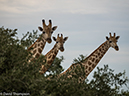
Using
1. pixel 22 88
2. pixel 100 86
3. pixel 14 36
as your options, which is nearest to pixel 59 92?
pixel 22 88

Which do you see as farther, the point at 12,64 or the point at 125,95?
the point at 125,95

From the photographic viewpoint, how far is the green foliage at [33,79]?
31.6ft

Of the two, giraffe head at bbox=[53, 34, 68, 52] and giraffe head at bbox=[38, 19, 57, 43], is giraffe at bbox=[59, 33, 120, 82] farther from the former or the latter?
giraffe head at bbox=[38, 19, 57, 43]

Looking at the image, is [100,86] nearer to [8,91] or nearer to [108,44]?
[8,91]

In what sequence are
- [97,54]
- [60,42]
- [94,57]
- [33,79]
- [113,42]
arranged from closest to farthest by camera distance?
[33,79] → [60,42] → [94,57] → [97,54] → [113,42]

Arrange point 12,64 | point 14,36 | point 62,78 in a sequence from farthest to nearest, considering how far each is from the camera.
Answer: point 14,36 → point 62,78 → point 12,64

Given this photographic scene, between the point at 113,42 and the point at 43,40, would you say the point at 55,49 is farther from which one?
the point at 113,42

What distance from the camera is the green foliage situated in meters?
9.64

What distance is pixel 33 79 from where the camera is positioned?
9570 mm

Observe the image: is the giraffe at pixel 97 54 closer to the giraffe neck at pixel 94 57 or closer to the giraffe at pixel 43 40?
the giraffe neck at pixel 94 57

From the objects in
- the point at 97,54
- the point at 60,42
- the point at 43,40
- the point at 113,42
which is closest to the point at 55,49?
the point at 60,42

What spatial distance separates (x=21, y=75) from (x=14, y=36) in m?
2.91

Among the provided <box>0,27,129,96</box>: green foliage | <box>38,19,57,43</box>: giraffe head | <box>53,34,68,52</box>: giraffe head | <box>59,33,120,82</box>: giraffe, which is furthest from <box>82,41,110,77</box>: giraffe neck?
<box>0,27,129,96</box>: green foliage

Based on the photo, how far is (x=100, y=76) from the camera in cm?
1282
